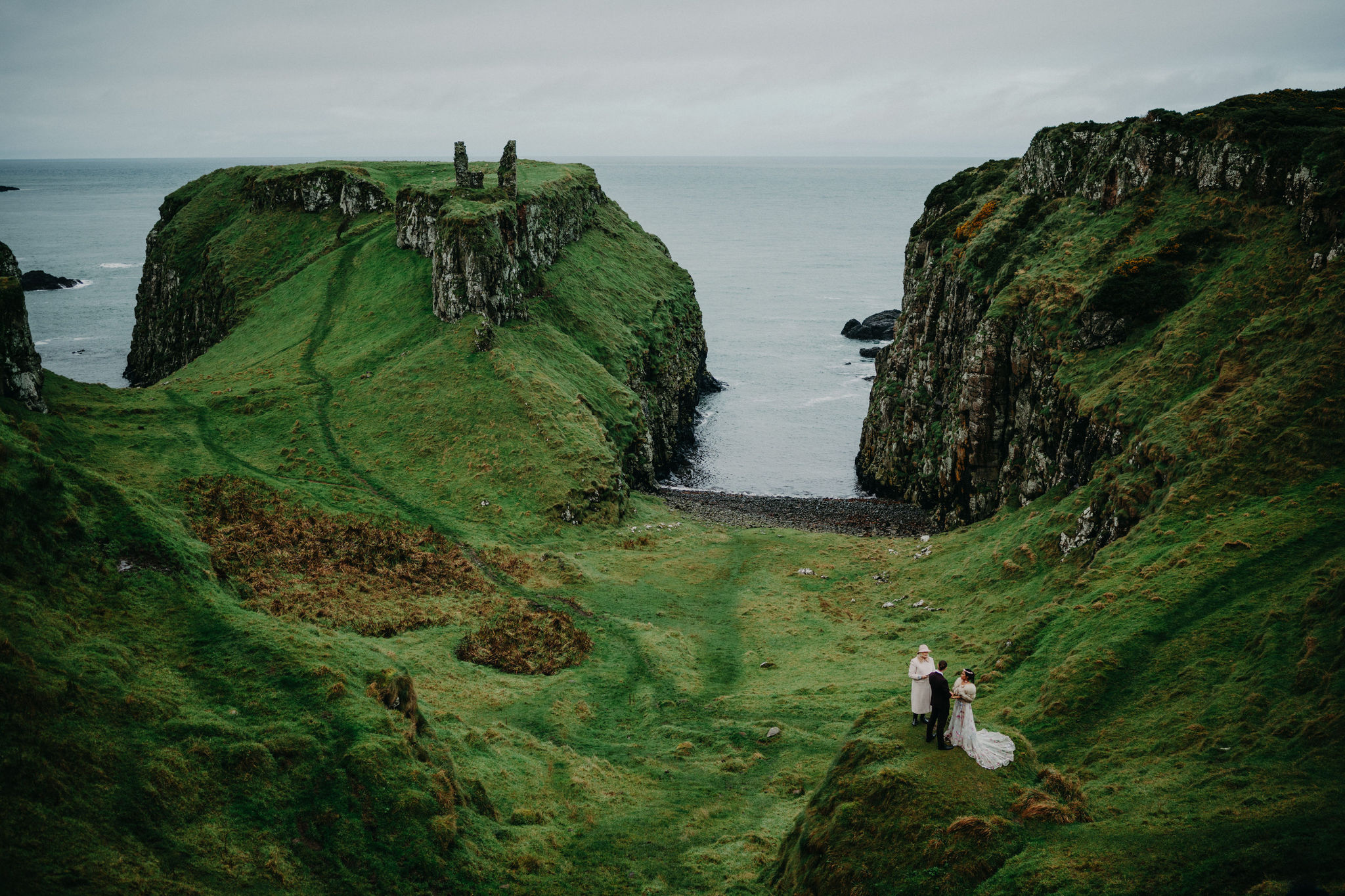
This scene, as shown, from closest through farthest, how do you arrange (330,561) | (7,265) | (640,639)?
(640,639), (7,265), (330,561)

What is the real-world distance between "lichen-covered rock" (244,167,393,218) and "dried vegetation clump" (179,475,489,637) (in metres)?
72.9

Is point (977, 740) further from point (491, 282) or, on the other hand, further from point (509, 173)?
point (509, 173)

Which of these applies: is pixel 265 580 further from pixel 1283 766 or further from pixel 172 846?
pixel 1283 766

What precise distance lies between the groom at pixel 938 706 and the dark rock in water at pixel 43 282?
213 m

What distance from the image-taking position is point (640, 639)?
45.5m

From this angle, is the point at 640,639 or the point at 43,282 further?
the point at 43,282

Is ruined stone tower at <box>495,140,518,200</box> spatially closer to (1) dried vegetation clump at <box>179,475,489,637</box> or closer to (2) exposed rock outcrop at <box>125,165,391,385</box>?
(2) exposed rock outcrop at <box>125,165,391,385</box>

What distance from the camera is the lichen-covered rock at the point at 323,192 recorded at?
374 ft

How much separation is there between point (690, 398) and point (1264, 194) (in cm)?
7245

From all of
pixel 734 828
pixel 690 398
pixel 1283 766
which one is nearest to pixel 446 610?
pixel 734 828

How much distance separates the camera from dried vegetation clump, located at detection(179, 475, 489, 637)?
135 feet

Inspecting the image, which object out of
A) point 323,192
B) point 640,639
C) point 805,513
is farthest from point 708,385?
point 640,639

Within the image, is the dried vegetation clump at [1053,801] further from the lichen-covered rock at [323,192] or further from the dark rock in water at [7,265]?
the lichen-covered rock at [323,192]

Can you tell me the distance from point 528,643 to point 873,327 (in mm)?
133695
